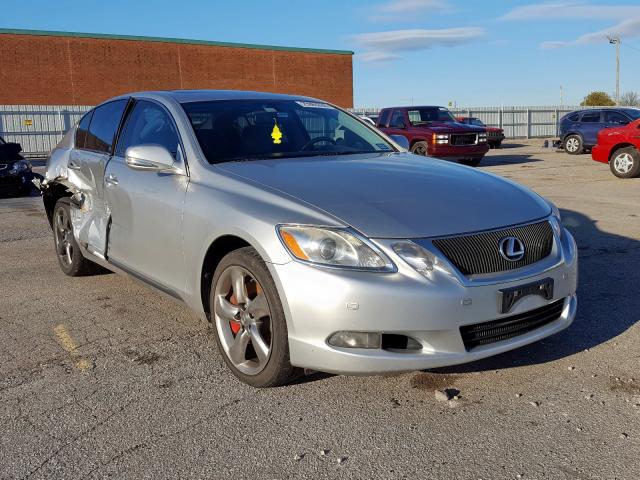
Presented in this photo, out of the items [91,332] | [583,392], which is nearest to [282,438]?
[583,392]

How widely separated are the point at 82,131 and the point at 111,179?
133 centimetres

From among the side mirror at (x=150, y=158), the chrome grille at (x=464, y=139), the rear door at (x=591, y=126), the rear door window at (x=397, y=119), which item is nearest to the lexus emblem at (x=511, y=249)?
the side mirror at (x=150, y=158)

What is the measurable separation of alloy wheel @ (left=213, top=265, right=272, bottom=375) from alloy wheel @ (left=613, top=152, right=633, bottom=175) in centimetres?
1273

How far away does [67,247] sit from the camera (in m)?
6.09

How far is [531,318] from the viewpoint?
347 centimetres

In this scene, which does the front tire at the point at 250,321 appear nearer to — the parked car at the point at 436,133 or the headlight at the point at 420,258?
the headlight at the point at 420,258

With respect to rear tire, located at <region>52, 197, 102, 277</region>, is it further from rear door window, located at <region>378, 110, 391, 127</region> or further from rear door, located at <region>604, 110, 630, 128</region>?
rear door, located at <region>604, 110, 630, 128</region>

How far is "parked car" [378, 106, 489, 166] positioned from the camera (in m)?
17.6

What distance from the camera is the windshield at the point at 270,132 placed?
14.2ft

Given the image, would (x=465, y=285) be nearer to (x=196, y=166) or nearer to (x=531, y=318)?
(x=531, y=318)

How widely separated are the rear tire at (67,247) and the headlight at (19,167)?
7.63 m

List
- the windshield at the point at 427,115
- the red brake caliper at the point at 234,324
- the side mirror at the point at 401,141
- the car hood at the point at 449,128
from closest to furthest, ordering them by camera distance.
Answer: the red brake caliper at the point at 234,324 < the side mirror at the point at 401,141 < the car hood at the point at 449,128 < the windshield at the point at 427,115

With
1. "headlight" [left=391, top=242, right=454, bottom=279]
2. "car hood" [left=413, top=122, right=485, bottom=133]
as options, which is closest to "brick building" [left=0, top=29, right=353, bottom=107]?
"car hood" [left=413, top=122, right=485, bottom=133]

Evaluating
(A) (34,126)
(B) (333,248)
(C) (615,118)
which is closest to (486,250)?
(B) (333,248)
